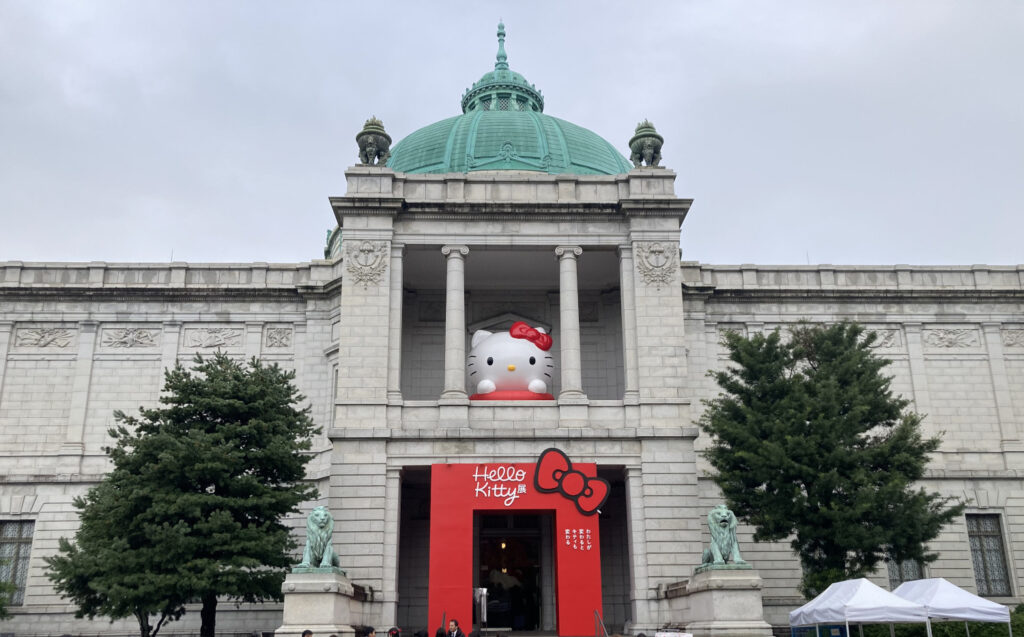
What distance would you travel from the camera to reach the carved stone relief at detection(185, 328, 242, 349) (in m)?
30.5

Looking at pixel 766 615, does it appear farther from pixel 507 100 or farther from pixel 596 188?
pixel 507 100

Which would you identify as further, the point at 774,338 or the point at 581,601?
the point at 774,338

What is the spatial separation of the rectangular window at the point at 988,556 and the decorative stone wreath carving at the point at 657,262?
13.9m

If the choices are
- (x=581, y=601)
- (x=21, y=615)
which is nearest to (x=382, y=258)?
(x=581, y=601)

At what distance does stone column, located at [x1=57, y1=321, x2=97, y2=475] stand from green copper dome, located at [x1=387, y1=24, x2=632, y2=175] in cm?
1363

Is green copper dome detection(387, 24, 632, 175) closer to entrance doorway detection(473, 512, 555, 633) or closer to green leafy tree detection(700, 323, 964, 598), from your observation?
green leafy tree detection(700, 323, 964, 598)

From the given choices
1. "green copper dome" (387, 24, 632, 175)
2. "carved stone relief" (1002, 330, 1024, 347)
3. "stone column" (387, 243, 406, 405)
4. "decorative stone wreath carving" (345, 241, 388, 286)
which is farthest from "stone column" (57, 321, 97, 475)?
"carved stone relief" (1002, 330, 1024, 347)

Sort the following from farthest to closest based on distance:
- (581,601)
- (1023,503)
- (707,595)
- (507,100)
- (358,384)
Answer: (507,100) → (1023,503) → (358,384) → (581,601) → (707,595)

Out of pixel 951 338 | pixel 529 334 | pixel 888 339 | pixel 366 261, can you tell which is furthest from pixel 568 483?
pixel 951 338

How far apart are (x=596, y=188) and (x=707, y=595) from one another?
12479 mm

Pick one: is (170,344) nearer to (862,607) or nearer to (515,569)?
(515,569)

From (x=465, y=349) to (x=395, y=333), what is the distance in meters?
4.70

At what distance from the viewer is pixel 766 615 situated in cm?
2797

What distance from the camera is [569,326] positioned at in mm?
25469
